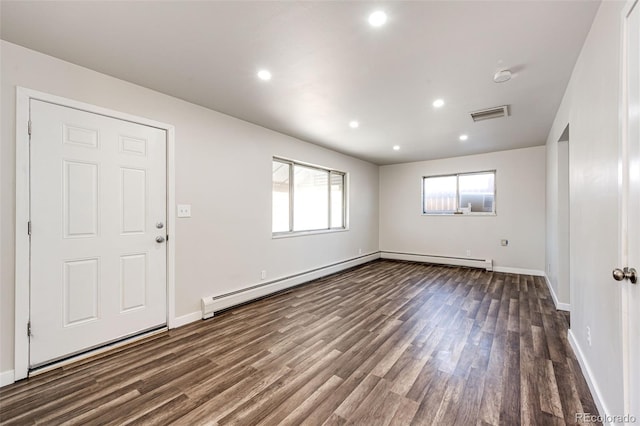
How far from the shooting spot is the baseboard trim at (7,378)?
1937mm

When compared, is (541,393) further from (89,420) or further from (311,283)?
(311,283)

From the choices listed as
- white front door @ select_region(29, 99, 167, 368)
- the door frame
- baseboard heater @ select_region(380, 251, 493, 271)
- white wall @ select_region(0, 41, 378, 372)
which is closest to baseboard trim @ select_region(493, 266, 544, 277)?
baseboard heater @ select_region(380, 251, 493, 271)

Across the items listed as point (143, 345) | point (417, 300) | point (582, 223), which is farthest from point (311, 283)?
point (582, 223)

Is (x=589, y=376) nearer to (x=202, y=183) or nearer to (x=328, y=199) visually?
(x=202, y=183)

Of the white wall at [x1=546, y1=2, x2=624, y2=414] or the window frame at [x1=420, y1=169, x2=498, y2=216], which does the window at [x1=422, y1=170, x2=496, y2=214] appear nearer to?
the window frame at [x1=420, y1=169, x2=498, y2=216]

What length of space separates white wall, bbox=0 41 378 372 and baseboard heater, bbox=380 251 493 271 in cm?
275

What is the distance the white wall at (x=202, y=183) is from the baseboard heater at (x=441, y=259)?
2.75 m

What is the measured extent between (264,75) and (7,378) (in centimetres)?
316

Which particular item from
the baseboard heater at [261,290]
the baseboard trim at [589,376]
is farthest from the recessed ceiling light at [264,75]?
the baseboard trim at [589,376]

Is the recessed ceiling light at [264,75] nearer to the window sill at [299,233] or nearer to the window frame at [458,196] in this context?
the window sill at [299,233]

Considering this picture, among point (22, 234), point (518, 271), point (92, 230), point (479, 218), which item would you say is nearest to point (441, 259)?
point (479, 218)

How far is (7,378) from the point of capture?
1960 mm

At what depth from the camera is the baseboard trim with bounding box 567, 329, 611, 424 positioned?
1588 mm

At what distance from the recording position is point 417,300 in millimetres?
3797
